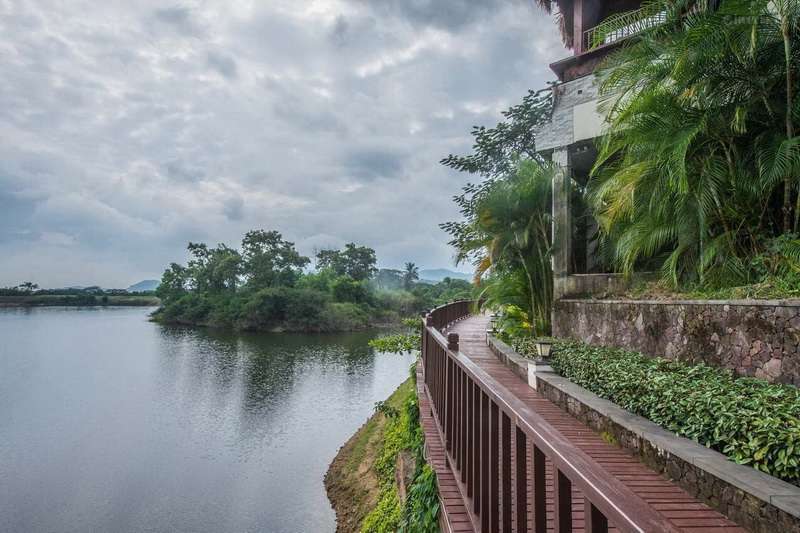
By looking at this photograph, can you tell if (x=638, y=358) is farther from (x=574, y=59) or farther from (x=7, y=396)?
(x=7, y=396)

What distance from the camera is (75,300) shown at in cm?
8606

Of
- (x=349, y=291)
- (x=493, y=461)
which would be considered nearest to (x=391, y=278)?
(x=349, y=291)

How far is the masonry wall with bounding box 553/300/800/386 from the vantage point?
4.04 meters

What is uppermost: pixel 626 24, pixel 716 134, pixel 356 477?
pixel 626 24

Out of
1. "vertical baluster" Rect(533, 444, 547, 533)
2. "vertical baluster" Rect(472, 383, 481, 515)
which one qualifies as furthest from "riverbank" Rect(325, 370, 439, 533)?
"vertical baluster" Rect(533, 444, 547, 533)

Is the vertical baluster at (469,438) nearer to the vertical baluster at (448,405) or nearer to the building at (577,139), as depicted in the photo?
the vertical baluster at (448,405)

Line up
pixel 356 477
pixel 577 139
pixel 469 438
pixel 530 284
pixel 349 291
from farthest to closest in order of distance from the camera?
pixel 349 291, pixel 356 477, pixel 530 284, pixel 577 139, pixel 469 438

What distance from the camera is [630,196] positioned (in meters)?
6.05

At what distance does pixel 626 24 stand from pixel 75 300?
331 feet

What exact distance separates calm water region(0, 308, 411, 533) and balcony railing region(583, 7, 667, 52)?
11.2m

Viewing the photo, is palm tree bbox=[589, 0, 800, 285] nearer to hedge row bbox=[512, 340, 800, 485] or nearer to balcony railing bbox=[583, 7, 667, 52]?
balcony railing bbox=[583, 7, 667, 52]

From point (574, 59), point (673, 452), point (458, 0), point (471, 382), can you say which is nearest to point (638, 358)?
point (673, 452)

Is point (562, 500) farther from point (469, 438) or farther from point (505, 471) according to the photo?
point (469, 438)

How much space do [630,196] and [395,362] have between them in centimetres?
2369
